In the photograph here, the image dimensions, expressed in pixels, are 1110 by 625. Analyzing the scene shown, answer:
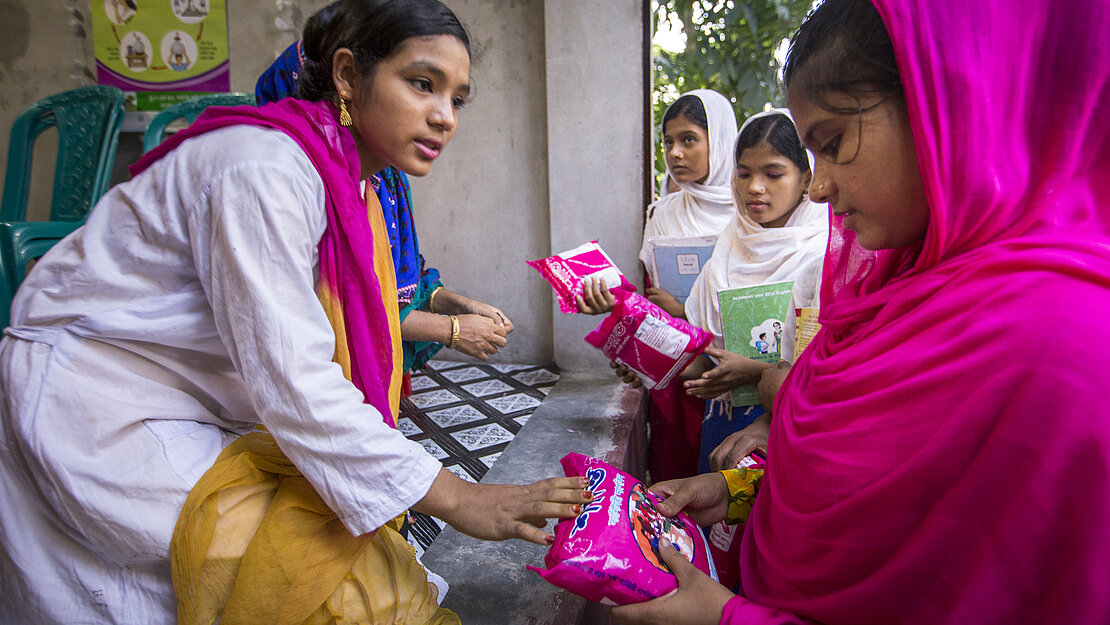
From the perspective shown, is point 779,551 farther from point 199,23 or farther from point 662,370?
point 199,23

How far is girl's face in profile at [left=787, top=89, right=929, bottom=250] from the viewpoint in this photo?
0.71 metres

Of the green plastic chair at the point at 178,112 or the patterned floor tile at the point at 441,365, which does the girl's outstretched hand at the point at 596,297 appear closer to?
the patterned floor tile at the point at 441,365

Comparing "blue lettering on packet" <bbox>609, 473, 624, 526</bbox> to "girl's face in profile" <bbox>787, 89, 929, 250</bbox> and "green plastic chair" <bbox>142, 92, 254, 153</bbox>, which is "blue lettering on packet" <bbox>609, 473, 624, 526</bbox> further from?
"green plastic chair" <bbox>142, 92, 254, 153</bbox>

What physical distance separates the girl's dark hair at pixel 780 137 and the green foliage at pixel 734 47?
1867mm

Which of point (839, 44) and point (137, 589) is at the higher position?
point (839, 44)

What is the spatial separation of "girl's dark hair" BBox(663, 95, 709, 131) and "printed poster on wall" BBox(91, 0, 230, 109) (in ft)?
9.27

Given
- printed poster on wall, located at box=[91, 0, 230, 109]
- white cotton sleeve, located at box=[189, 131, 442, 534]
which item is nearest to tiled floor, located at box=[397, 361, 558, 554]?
white cotton sleeve, located at box=[189, 131, 442, 534]

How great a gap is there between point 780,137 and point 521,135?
6.24ft

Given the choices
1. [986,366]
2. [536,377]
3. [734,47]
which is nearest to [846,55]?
[986,366]

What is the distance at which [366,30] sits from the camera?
3.58ft

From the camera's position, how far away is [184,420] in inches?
37.9

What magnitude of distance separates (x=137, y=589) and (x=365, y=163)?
853 mm

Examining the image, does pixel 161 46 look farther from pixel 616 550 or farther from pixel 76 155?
pixel 616 550

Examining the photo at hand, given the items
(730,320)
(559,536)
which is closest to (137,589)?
(559,536)
